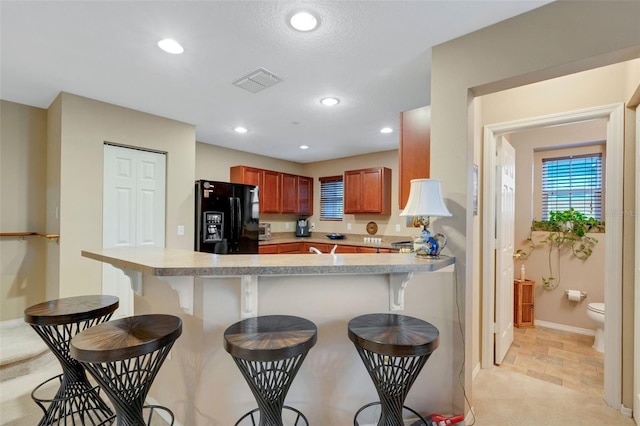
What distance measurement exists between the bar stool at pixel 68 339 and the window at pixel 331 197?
4278 mm

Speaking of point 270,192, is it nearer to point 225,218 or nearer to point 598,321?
point 225,218

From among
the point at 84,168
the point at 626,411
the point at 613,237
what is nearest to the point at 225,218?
the point at 84,168

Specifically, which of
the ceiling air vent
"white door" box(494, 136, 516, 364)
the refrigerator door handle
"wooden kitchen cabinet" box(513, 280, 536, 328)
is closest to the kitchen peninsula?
"white door" box(494, 136, 516, 364)

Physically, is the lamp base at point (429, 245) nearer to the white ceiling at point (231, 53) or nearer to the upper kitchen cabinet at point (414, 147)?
the upper kitchen cabinet at point (414, 147)

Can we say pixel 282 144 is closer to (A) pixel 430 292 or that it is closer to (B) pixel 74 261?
(B) pixel 74 261

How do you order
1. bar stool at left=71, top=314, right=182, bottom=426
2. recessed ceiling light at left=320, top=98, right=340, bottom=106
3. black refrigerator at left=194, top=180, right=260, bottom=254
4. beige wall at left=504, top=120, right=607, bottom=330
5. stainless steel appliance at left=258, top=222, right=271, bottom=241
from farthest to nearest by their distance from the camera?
stainless steel appliance at left=258, top=222, right=271, bottom=241 → black refrigerator at left=194, top=180, right=260, bottom=254 → beige wall at left=504, top=120, right=607, bottom=330 → recessed ceiling light at left=320, top=98, right=340, bottom=106 → bar stool at left=71, top=314, right=182, bottom=426

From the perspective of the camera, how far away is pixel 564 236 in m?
3.60

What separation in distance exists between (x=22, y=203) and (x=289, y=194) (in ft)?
11.8

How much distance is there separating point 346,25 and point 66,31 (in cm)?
174

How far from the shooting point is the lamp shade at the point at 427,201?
5.79 feet

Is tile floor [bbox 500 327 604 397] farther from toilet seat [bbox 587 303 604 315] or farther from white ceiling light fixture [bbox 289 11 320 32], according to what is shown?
white ceiling light fixture [bbox 289 11 320 32]

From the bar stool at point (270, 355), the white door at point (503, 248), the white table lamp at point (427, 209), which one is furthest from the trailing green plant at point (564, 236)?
the bar stool at point (270, 355)

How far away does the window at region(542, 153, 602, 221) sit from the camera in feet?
11.7

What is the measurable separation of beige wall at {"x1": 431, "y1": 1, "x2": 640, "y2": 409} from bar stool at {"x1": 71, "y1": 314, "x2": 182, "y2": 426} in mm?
1696
